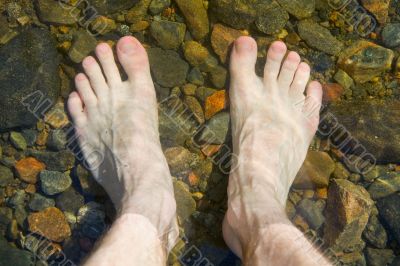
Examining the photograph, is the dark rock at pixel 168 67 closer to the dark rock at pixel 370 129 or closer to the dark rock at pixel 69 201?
the dark rock at pixel 69 201

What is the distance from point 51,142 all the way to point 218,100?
1.02 metres

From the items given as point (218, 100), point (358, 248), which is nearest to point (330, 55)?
point (218, 100)

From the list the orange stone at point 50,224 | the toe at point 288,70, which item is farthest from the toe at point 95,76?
the toe at point 288,70

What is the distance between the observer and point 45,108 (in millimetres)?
2691

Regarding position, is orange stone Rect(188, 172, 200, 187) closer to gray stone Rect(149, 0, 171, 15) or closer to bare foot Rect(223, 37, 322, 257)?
bare foot Rect(223, 37, 322, 257)

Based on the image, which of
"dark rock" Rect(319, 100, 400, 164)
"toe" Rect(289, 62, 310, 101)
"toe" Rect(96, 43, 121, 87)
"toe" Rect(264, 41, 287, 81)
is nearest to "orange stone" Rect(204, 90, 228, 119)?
"toe" Rect(264, 41, 287, 81)

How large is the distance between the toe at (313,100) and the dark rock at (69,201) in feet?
4.87

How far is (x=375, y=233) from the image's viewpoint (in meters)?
2.73

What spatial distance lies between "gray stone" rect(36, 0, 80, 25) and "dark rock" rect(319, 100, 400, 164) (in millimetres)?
1676

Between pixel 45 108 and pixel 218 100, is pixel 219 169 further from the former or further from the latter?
pixel 45 108

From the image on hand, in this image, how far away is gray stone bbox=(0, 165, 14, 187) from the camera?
268 centimetres

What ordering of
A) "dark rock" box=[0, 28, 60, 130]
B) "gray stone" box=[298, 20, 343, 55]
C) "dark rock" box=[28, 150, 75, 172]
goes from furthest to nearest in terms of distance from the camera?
"gray stone" box=[298, 20, 343, 55], "dark rock" box=[28, 150, 75, 172], "dark rock" box=[0, 28, 60, 130]

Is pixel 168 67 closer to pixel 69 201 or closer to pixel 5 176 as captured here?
pixel 69 201

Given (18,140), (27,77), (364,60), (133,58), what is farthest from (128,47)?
(364,60)
